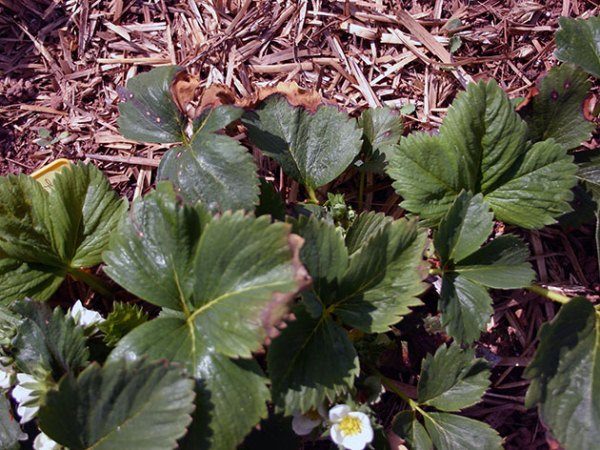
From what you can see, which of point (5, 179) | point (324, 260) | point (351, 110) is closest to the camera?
point (324, 260)

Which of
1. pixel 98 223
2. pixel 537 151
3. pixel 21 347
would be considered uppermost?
pixel 537 151

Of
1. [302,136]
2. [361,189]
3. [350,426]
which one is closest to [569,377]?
[350,426]

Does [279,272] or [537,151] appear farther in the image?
[537,151]

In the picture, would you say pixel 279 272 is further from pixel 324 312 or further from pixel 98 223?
pixel 98 223

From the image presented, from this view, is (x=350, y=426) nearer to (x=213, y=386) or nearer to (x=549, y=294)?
(x=213, y=386)

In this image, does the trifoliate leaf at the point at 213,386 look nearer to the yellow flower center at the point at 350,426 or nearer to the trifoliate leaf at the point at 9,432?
the yellow flower center at the point at 350,426

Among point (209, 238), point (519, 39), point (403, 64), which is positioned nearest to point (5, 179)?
point (209, 238)

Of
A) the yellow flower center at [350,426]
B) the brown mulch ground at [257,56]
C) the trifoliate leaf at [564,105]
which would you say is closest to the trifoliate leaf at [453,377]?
the yellow flower center at [350,426]
